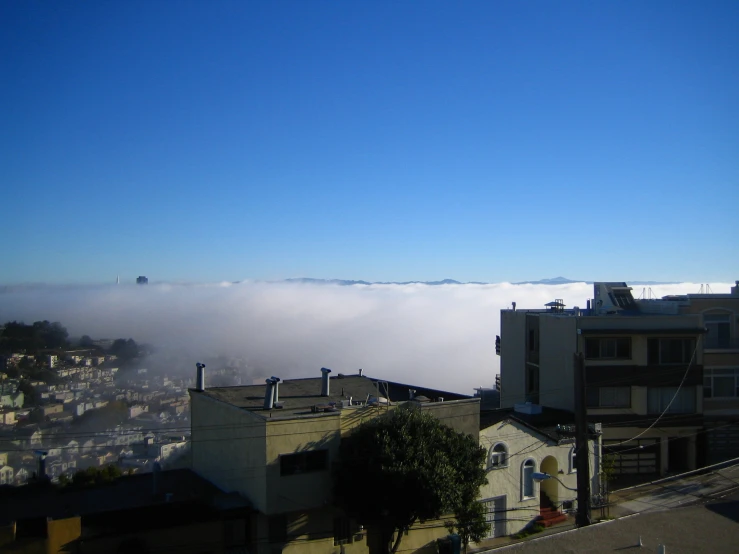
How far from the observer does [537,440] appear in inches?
1123

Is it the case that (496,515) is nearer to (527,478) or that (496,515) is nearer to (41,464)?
(527,478)

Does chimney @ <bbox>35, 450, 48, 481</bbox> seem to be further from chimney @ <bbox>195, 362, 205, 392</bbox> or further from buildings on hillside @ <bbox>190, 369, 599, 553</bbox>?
chimney @ <bbox>195, 362, 205, 392</bbox>

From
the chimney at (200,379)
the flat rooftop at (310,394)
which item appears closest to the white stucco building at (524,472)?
the flat rooftop at (310,394)

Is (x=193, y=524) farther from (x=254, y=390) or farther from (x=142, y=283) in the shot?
(x=142, y=283)

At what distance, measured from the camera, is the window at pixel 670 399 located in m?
35.2

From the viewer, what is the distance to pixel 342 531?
24.2 m

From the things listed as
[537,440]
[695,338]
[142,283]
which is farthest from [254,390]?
[142,283]

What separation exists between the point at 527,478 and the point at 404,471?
9151 millimetres

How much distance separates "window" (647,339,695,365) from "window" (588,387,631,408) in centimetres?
231

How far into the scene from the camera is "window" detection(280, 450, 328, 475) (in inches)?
899

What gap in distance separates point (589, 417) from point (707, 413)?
7659 mm

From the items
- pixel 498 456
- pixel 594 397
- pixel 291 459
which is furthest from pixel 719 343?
pixel 291 459

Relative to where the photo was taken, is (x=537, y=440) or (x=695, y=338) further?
(x=695, y=338)

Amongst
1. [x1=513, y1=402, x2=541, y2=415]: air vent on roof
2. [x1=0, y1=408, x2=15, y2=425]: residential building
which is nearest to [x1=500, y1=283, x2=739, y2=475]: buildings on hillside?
[x1=513, y1=402, x2=541, y2=415]: air vent on roof
